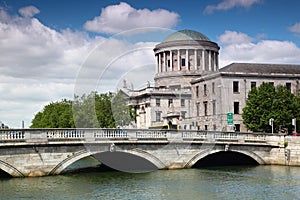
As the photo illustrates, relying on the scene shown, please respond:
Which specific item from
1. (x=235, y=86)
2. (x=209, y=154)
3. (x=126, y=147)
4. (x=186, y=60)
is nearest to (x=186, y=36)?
(x=186, y=60)

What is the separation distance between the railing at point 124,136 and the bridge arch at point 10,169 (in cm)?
177

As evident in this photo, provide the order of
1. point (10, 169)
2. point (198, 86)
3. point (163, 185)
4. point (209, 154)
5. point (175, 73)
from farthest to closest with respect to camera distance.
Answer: point (175, 73) → point (198, 86) → point (209, 154) → point (10, 169) → point (163, 185)

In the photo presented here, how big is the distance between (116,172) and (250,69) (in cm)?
3991

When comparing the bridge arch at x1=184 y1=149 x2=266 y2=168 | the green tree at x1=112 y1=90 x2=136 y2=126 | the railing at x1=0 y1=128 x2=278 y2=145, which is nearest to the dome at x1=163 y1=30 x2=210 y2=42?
the green tree at x1=112 y1=90 x2=136 y2=126

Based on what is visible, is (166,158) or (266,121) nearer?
(166,158)

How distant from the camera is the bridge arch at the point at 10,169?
3620 centimetres

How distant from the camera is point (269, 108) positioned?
220 feet

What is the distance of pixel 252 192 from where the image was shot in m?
33.1

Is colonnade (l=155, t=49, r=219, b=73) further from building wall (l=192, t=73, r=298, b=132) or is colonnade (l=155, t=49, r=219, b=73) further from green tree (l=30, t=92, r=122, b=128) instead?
green tree (l=30, t=92, r=122, b=128)

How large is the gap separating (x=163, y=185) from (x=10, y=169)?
439 inches

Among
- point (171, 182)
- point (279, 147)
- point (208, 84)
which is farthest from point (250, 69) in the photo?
point (171, 182)

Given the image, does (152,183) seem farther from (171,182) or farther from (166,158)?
(166,158)

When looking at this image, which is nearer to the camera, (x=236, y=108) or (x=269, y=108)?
(x=269, y=108)

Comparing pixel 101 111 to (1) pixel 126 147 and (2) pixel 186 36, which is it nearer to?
(1) pixel 126 147
